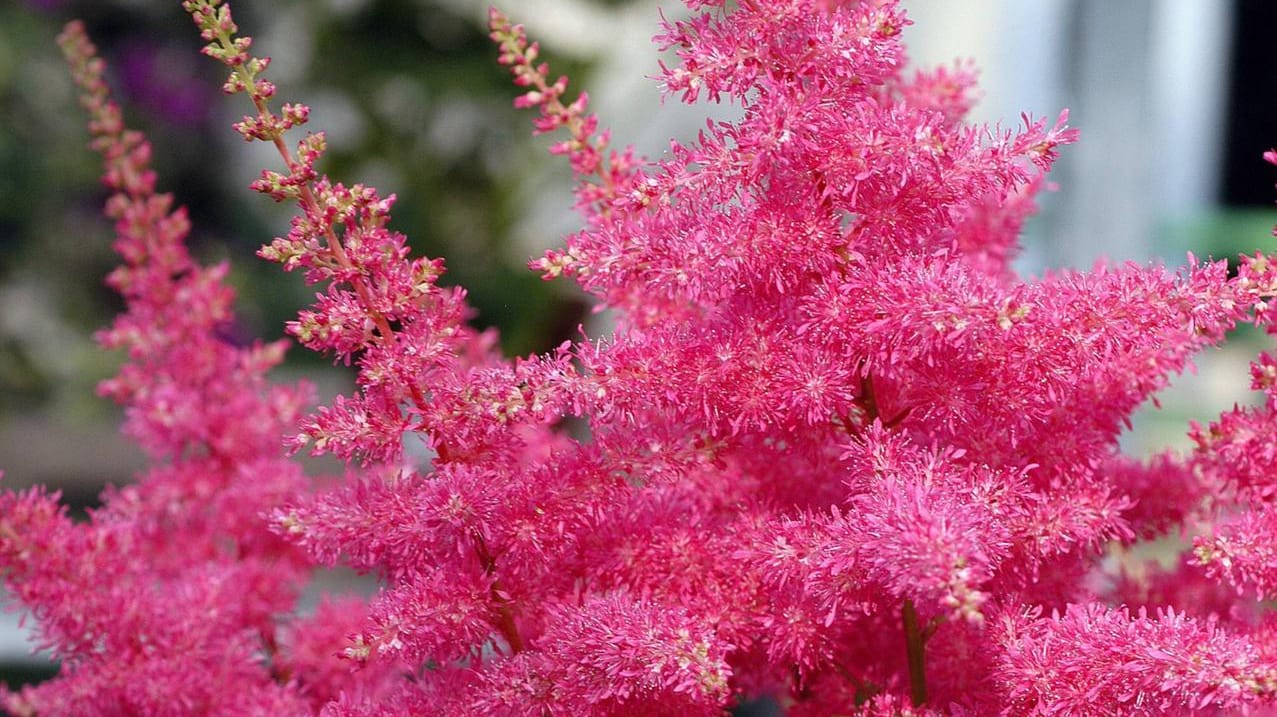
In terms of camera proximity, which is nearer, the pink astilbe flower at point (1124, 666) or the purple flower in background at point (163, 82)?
the pink astilbe flower at point (1124, 666)

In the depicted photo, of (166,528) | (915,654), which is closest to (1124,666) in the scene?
(915,654)

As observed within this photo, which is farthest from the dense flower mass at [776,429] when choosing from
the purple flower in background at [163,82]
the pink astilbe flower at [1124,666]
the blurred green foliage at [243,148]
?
the purple flower in background at [163,82]

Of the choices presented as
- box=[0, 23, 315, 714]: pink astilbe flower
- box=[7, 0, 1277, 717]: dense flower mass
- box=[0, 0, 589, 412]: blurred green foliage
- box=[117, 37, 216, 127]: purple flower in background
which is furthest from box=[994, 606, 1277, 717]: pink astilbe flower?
box=[117, 37, 216, 127]: purple flower in background

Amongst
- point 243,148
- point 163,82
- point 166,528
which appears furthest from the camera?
point 243,148

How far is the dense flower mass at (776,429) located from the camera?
29cm

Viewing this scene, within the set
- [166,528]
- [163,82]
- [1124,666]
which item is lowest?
[1124,666]

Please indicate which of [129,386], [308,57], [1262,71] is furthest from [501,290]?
[129,386]

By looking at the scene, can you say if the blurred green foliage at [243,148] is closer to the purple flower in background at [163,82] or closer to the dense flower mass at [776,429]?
the purple flower in background at [163,82]

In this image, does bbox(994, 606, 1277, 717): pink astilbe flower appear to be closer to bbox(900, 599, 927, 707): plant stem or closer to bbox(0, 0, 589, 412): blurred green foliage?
bbox(900, 599, 927, 707): plant stem

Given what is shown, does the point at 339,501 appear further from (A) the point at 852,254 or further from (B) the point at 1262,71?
(B) the point at 1262,71

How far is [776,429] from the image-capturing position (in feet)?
1.05

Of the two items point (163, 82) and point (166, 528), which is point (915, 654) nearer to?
point (166, 528)

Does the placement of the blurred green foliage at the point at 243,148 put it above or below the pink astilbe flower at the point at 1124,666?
above

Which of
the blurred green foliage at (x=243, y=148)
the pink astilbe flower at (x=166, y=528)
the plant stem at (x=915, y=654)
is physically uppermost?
the blurred green foliage at (x=243, y=148)
